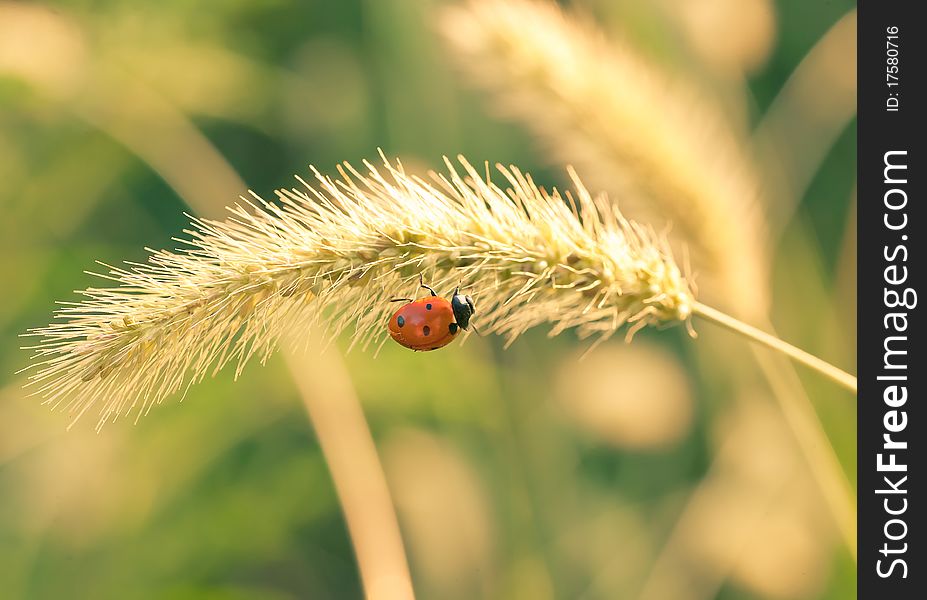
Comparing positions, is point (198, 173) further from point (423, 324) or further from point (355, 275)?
point (355, 275)

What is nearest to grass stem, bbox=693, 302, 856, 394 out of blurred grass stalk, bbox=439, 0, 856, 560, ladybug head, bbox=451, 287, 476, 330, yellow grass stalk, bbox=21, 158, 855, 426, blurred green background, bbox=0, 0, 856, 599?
yellow grass stalk, bbox=21, 158, 855, 426

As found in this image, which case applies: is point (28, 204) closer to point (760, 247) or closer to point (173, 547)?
point (173, 547)

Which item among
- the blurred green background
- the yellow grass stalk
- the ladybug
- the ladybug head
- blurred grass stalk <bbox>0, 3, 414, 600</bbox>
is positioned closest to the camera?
the yellow grass stalk

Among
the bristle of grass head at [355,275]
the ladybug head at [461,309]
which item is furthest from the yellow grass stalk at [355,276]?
the ladybug head at [461,309]

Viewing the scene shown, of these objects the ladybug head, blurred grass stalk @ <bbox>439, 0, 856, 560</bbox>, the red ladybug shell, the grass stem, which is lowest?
the grass stem

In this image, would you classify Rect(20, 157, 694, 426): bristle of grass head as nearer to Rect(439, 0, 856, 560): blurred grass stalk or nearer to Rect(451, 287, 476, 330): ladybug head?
Rect(451, 287, 476, 330): ladybug head

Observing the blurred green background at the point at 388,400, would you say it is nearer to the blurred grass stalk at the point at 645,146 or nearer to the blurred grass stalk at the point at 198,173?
the blurred grass stalk at the point at 198,173

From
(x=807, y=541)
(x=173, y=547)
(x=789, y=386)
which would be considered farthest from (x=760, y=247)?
(x=173, y=547)
